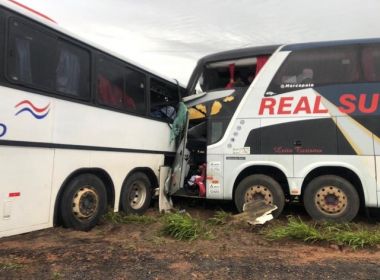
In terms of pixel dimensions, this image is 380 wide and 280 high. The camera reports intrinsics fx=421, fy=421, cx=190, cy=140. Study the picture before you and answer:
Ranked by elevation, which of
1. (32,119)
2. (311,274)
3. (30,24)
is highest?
(30,24)

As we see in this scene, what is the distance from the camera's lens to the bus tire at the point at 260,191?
7.77 metres

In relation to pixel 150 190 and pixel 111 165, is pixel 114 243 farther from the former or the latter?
pixel 150 190

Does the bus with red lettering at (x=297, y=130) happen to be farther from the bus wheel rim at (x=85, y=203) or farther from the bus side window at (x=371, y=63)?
the bus wheel rim at (x=85, y=203)

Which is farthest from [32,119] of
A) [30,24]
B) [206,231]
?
[206,231]

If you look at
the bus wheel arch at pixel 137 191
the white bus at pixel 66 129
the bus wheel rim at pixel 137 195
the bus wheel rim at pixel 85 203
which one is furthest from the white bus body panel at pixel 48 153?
the bus wheel rim at pixel 137 195

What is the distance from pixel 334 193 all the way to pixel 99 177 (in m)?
4.13

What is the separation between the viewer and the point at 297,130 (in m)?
7.76

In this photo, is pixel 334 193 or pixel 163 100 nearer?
pixel 334 193

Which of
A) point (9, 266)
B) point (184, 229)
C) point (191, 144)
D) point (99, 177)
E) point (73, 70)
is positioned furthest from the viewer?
point (191, 144)

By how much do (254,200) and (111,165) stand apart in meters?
2.74

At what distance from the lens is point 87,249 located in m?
5.30

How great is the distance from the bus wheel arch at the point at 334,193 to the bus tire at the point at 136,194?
3.04 meters

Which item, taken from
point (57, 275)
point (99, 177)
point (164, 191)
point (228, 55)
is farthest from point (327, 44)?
point (57, 275)

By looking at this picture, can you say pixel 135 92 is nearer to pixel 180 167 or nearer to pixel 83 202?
pixel 180 167
